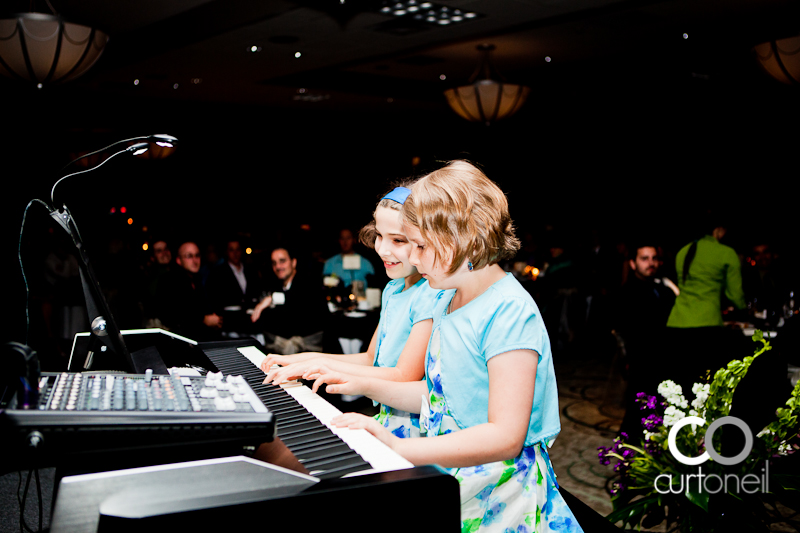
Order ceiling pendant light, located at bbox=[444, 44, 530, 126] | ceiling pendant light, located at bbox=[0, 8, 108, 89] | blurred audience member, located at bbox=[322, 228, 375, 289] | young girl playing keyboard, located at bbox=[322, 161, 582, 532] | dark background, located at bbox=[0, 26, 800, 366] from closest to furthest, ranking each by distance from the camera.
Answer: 1. young girl playing keyboard, located at bbox=[322, 161, 582, 532]
2. ceiling pendant light, located at bbox=[0, 8, 108, 89]
3. ceiling pendant light, located at bbox=[444, 44, 530, 126]
4. blurred audience member, located at bbox=[322, 228, 375, 289]
5. dark background, located at bbox=[0, 26, 800, 366]

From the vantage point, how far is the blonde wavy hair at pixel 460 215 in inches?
50.1

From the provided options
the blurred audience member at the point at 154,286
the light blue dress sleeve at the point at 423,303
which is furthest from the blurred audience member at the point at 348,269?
the light blue dress sleeve at the point at 423,303

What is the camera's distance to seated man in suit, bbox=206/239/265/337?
233 inches

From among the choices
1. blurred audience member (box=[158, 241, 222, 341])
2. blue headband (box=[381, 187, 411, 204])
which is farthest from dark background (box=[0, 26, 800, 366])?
blue headband (box=[381, 187, 411, 204])

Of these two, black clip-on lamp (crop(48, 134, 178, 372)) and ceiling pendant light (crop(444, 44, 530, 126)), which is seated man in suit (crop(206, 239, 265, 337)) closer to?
ceiling pendant light (crop(444, 44, 530, 126))

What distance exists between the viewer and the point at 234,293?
21.7 feet

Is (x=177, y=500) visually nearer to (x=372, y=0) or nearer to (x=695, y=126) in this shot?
(x=372, y=0)

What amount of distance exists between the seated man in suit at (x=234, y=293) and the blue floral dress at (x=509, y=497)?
461 cm

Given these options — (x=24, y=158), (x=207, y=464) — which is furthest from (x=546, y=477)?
(x=24, y=158)

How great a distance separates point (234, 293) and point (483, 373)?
559cm

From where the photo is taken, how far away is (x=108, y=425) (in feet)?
3.18

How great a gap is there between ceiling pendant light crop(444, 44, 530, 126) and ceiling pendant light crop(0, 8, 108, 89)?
3.29 meters

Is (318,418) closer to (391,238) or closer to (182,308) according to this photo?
(391,238)

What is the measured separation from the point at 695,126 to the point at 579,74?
2.27 m
